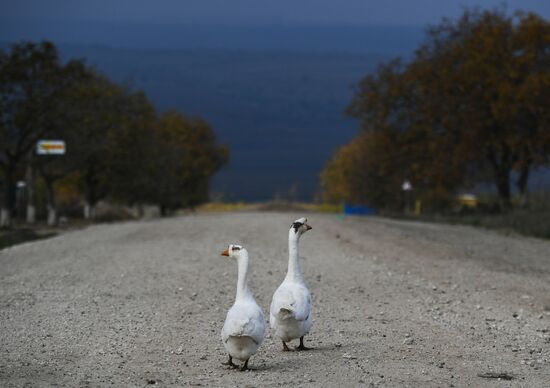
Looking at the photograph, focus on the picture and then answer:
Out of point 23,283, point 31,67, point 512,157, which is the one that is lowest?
point 23,283

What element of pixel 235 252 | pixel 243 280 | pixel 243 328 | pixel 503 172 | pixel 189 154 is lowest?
Result: pixel 243 328

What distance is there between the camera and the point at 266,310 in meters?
14.1

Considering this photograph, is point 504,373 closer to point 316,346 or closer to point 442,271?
point 316,346

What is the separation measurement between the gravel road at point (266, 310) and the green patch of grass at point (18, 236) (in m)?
4.67

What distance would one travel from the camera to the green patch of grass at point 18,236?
1211 inches

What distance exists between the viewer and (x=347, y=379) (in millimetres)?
9477

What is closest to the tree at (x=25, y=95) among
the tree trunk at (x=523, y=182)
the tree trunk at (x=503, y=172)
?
the tree trunk at (x=503, y=172)

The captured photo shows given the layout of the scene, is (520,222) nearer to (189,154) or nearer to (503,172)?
(503,172)

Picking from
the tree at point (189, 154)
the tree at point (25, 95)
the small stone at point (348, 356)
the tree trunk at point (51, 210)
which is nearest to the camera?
the small stone at point (348, 356)

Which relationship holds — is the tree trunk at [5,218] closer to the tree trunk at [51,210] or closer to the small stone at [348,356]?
the tree trunk at [51,210]

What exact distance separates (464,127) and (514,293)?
29.1 meters

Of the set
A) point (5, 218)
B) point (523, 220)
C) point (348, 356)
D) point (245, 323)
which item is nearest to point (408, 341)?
point (348, 356)

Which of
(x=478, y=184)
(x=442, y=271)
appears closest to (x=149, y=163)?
(x=478, y=184)

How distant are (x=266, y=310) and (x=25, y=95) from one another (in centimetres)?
3080
